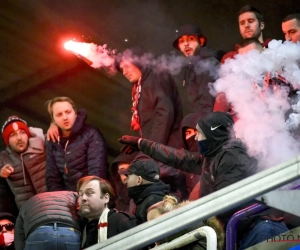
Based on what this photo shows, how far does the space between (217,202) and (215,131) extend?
2089mm

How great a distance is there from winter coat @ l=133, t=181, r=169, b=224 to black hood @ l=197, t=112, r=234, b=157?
0.48 m

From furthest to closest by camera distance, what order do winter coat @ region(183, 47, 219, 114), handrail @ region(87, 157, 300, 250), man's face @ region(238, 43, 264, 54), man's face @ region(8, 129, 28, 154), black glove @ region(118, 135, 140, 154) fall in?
man's face @ region(8, 129, 28, 154)
winter coat @ region(183, 47, 219, 114)
black glove @ region(118, 135, 140, 154)
man's face @ region(238, 43, 264, 54)
handrail @ region(87, 157, 300, 250)

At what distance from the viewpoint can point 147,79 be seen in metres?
6.28

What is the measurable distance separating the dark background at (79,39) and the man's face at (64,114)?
1295 mm

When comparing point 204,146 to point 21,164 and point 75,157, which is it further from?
point 21,164

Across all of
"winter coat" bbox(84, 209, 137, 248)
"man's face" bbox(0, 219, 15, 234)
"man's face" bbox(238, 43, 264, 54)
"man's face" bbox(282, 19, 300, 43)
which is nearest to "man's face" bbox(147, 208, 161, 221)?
"winter coat" bbox(84, 209, 137, 248)

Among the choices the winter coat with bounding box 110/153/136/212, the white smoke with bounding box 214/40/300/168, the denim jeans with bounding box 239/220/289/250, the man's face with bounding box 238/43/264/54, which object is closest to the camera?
the denim jeans with bounding box 239/220/289/250

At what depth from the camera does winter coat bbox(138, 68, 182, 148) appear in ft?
19.9

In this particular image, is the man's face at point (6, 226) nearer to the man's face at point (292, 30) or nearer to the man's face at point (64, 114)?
the man's face at point (64, 114)

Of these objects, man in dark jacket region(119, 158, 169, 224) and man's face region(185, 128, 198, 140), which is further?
man's face region(185, 128, 198, 140)

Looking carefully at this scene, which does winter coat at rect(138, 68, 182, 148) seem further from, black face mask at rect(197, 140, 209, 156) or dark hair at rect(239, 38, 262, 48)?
black face mask at rect(197, 140, 209, 156)

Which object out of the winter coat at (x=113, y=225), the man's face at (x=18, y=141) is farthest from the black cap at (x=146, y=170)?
the man's face at (x=18, y=141)

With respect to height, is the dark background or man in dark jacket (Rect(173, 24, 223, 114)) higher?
the dark background

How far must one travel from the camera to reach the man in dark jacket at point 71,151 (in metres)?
6.20
